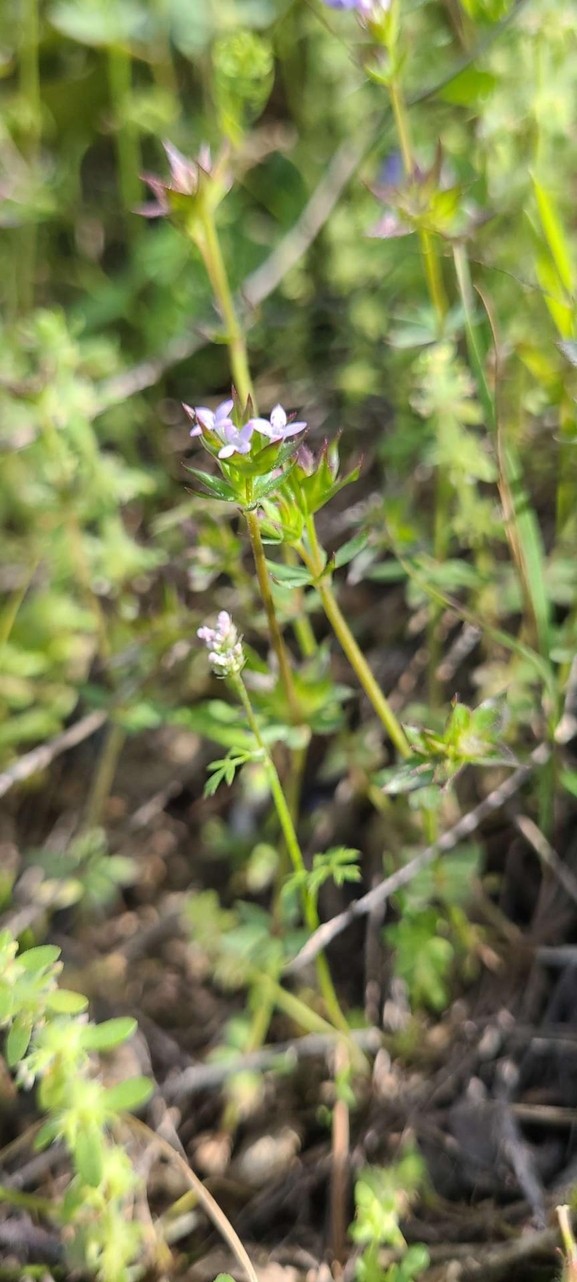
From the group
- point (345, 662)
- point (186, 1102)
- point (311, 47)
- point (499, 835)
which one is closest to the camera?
point (186, 1102)

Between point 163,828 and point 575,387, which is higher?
point 575,387

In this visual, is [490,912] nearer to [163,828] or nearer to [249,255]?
[163,828]

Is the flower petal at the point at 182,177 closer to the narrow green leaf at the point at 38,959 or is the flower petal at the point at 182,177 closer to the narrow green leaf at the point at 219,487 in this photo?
the narrow green leaf at the point at 219,487

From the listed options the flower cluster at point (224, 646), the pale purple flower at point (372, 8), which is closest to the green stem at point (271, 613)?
the flower cluster at point (224, 646)

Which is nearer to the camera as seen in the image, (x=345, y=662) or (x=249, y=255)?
(x=345, y=662)

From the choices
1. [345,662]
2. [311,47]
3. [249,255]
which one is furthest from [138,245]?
A: [345,662]

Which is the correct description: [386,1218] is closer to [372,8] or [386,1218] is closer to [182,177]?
[182,177]

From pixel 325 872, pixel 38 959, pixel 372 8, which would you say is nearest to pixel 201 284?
pixel 372 8
